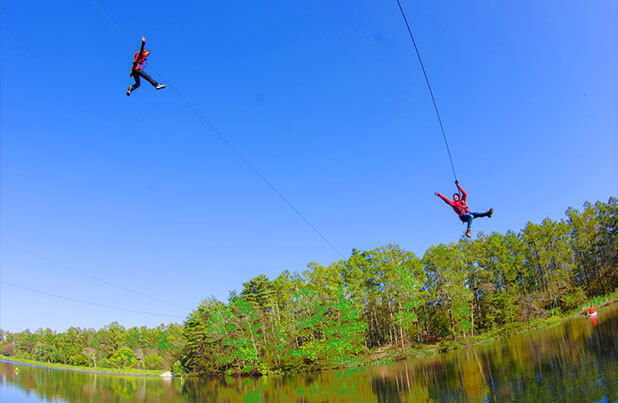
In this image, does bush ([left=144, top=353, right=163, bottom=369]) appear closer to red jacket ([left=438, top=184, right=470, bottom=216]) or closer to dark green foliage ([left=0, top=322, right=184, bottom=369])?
dark green foliage ([left=0, top=322, right=184, bottom=369])

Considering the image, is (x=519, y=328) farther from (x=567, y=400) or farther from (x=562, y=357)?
(x=567, y=400)

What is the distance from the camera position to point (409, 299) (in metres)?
37.6

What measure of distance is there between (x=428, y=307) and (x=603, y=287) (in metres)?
24.6

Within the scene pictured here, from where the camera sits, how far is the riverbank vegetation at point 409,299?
121 feet


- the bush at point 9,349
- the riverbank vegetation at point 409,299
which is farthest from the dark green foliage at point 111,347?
the riverbank vegetation at point 409,299

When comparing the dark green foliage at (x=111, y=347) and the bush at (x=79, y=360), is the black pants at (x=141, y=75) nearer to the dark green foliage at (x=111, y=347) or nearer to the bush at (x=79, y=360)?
the dark green foliage at (x=111, y=347)

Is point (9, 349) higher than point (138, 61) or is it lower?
lower

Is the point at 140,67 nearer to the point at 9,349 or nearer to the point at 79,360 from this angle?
the point at 79,360

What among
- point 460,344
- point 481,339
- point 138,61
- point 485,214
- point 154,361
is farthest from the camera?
point 154,361

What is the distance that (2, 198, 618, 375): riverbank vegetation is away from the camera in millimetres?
36844

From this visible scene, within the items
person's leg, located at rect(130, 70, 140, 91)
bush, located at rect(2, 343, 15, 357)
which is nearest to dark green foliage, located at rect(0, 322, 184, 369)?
bush, located at rect(2, 343, 15, 357)

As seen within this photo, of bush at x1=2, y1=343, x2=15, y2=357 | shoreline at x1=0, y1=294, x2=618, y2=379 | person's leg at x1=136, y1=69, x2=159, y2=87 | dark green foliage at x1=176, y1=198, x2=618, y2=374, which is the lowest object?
bush at x1=2, y1=343, x2=15, y2=357

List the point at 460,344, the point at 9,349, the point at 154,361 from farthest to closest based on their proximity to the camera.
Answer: the point at 9,349, the point at 154,361, the point at 460,344

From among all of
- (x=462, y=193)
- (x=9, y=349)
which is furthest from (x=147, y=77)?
(x=9, y=349)
